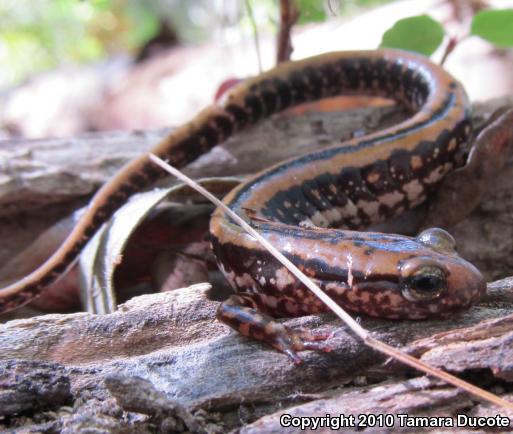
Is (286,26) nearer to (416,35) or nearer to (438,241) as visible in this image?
(416,35)

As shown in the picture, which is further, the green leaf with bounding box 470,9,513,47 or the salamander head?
the green leaf with bounding box 470,9,513,47

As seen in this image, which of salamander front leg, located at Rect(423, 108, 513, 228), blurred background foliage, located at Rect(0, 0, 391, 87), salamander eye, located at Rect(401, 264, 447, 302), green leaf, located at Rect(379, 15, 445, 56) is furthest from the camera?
blurred background foliage, located at Rect(0, 0, 391, 87)

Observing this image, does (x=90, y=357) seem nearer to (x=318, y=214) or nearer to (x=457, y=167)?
(x=318, y=214)

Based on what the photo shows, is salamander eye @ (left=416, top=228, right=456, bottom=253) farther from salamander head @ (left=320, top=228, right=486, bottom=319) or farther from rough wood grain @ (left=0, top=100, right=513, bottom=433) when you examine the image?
rough wood grain @ (left=0, top=100, right=513, bottom=433)

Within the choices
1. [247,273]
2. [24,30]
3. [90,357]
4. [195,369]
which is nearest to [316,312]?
[247,273]

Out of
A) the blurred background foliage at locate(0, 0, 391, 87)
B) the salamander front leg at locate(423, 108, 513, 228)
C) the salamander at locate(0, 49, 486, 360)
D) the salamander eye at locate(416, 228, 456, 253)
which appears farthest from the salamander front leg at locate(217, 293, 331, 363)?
the blurred background foliage at locate(0, 0, 391, 87)
